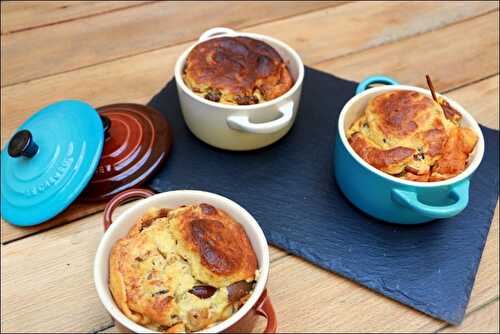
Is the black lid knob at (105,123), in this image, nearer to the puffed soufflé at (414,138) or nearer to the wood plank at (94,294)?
the wood plank at (94,294)

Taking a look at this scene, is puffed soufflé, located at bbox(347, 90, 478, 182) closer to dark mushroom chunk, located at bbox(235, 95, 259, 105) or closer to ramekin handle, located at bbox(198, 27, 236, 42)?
dark mushroom chunk, located at bbox(235, 95, 259, 105)

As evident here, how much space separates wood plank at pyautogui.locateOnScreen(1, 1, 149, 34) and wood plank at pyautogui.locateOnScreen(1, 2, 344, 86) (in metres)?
0.02

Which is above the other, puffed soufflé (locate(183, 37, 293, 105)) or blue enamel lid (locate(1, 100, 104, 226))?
puffed soufflé (locate(183, 37, 293, 105))

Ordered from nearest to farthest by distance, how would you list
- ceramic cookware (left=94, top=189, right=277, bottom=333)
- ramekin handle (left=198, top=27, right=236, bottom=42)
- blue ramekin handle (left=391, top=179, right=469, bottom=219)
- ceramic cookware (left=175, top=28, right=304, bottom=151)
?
ceramic cookware (left=94, top=189, right=277, bottom=333) → blue ramekin handle (left=391, top=179, right=469, bottom=219) → ceramic cookware (left=175, top=28, right=304, bottom=151) → ramekin handle (left=198, top=27, right=236, bottom=42)

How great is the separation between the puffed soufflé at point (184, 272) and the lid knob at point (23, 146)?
0.76 ft

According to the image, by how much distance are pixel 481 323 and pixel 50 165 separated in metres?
0.63

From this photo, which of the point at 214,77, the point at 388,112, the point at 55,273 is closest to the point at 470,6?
the point at 388,112

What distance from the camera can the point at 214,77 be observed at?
2.48ft

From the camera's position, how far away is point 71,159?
0.68 meters

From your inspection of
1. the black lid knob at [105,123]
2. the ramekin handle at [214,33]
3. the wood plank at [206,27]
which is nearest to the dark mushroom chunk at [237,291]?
the black lid knob at [105,123]

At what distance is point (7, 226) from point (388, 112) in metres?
0.59

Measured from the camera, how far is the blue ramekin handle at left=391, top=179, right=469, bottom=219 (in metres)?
0.61

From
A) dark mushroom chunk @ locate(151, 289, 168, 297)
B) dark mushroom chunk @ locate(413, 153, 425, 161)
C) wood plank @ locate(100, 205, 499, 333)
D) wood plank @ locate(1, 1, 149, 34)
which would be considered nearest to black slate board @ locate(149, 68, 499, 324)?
wood plank @ locate(100, 205, 499, 333)

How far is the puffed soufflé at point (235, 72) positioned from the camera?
29.4 inches
